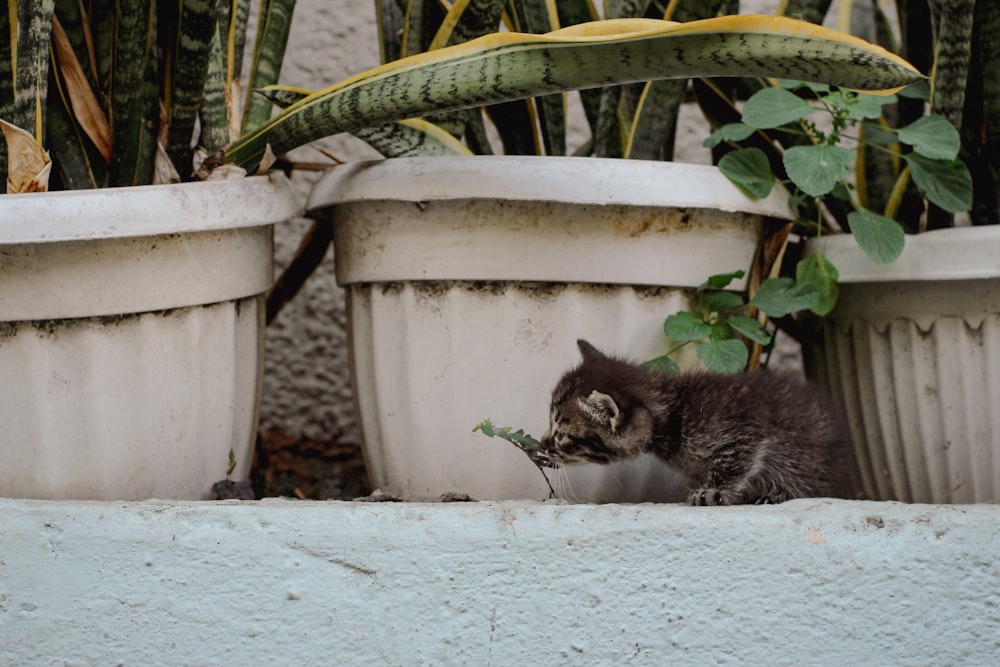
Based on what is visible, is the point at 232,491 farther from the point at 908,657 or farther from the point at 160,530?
the point at 908,657

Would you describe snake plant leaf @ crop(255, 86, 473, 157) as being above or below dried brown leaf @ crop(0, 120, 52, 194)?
above

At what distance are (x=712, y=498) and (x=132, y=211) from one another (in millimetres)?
651

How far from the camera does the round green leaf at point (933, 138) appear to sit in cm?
124


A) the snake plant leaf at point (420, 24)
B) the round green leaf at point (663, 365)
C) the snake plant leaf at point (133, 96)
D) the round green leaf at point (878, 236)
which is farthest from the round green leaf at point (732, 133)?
the snake plant leaf at point (133, 96)

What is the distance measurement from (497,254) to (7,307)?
0.49m

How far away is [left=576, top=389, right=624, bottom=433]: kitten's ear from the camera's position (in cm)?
120

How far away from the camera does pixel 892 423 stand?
4.45ft

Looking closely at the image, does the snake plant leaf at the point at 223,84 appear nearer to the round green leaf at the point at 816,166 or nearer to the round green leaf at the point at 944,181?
the round green leaf at the point at 816,166

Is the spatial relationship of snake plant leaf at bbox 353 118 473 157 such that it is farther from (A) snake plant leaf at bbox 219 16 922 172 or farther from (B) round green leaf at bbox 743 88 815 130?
(B) round green leaf at bbox 743 88 815 130

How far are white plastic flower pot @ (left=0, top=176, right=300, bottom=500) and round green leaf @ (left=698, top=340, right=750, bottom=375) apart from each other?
49cm

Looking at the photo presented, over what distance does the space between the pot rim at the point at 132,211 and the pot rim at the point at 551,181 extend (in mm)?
141

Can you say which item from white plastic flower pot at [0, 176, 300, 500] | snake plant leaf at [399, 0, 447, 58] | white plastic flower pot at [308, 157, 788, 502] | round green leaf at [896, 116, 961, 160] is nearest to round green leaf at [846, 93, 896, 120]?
round green leaf at [896, 116, 961, 160]

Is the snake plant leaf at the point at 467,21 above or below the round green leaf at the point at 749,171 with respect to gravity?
above

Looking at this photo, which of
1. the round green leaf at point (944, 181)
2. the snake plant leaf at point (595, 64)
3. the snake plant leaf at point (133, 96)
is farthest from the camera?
the round green leaf at point (944, 181)
